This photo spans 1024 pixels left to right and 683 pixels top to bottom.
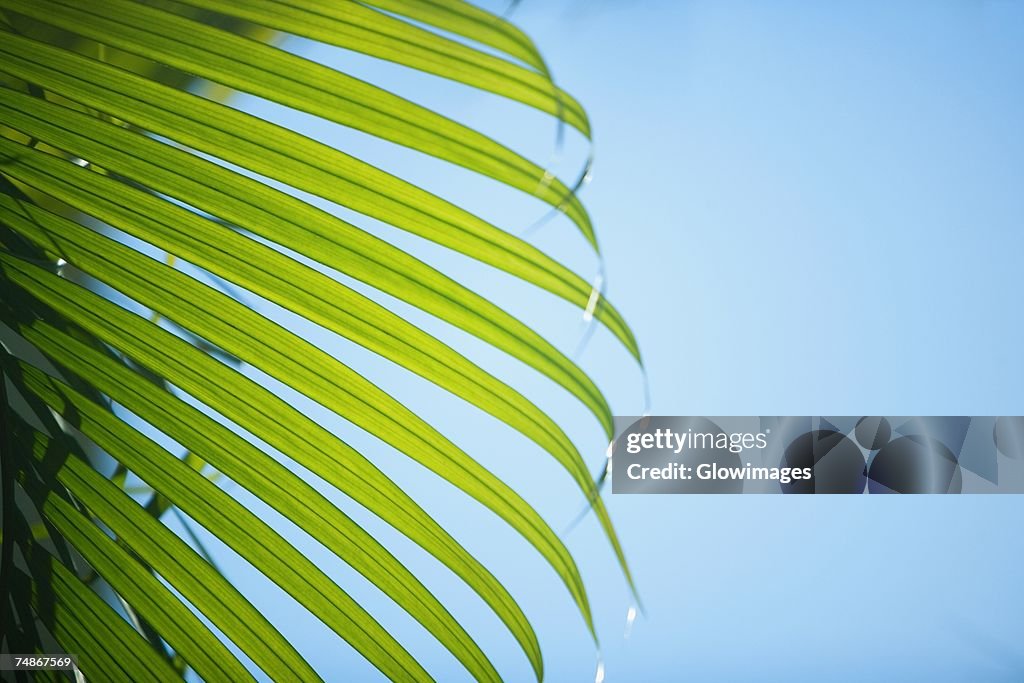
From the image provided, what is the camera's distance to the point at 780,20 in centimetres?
151

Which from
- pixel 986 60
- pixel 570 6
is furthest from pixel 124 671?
pixel 986 60

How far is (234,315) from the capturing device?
24 centimetres

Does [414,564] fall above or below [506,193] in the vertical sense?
below

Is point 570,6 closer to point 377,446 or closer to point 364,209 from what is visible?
point 377,446

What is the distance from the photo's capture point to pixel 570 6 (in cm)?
151

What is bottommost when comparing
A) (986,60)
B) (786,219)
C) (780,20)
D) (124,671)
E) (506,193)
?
(124,671)

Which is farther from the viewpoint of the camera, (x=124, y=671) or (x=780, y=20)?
(x=780, y=20)

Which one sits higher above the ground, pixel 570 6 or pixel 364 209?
pixel 570 6

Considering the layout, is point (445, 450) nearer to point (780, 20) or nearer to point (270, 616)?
point (270, 616)

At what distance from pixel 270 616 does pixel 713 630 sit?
39.5 inches

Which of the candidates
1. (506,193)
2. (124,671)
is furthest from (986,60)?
(124,671)

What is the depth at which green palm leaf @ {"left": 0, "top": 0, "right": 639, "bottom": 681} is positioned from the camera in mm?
209

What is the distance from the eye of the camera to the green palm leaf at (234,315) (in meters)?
0.21

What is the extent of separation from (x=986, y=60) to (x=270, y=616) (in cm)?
207
